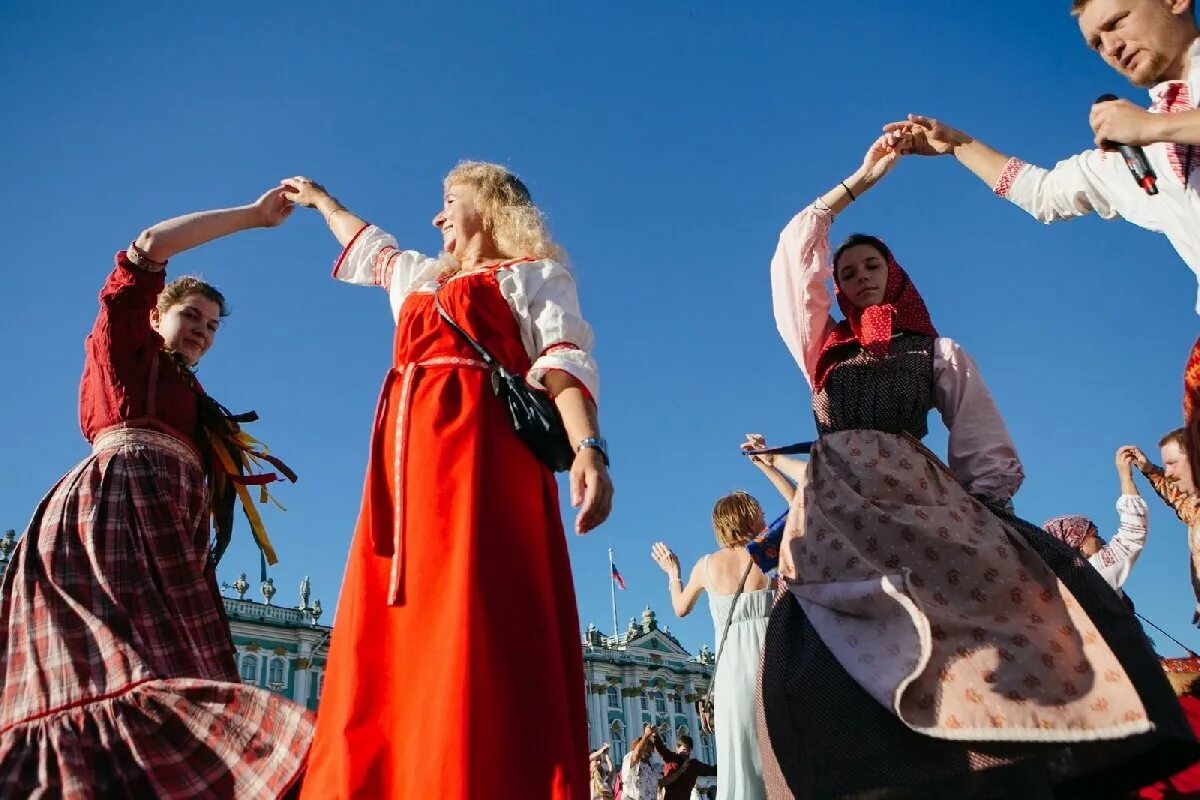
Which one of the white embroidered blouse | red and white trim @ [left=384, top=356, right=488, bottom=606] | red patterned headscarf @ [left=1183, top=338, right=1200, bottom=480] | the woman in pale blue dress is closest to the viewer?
red patterned headscarf @ [left=1183, top=338, right=1200, bottom=480]

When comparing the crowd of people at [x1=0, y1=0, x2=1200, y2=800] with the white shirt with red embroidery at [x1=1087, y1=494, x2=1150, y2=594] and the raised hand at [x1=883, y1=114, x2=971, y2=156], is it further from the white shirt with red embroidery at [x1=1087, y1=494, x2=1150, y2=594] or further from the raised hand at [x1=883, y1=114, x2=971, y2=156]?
the white shirt with red embroidery at [x1=1087, y1=494, x2=1150, y2=594]

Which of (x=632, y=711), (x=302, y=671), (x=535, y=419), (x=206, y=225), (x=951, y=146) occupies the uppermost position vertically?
(x=302, y=671)

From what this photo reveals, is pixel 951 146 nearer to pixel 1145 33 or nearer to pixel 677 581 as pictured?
pixel 1145 33

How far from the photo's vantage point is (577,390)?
7.75 feet

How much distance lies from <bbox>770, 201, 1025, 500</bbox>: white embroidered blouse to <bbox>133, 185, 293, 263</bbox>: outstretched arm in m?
1.84

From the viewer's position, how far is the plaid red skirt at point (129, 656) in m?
2.21

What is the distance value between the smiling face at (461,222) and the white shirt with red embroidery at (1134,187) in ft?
5.58

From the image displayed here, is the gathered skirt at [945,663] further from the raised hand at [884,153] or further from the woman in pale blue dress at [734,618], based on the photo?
the woman in pale blue dress at [734,618]

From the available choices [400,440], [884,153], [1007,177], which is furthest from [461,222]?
[1007,177]

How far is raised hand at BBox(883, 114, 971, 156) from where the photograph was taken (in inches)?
124

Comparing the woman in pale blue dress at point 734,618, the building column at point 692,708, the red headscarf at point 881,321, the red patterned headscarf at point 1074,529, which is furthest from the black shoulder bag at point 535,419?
the building column at point 692,708

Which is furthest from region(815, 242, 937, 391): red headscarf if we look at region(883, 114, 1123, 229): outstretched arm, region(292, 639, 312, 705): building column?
region(292, 639, 312, 705): building column

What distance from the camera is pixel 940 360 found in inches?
124

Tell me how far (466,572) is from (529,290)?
0.95 meters
